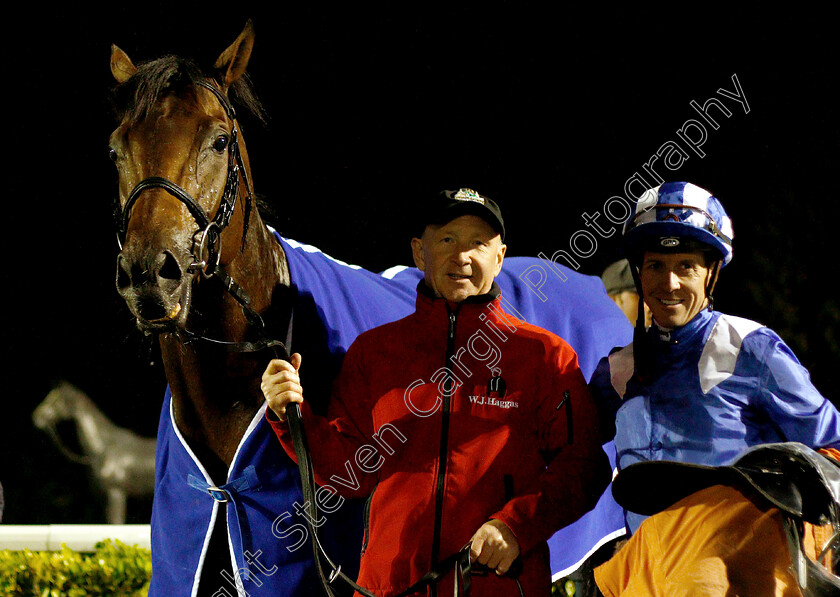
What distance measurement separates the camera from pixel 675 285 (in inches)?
65.2

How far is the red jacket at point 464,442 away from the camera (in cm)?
162

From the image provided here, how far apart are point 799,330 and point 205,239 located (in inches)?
138

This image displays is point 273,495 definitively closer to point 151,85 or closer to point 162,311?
point 162,311

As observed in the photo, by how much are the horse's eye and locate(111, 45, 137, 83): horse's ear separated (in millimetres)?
451

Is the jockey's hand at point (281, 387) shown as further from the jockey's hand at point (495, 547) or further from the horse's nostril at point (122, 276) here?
the jockey's hand at point (495, 547)

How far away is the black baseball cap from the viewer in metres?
1.81

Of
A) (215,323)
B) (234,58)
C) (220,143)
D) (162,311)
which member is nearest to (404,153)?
(234,58)

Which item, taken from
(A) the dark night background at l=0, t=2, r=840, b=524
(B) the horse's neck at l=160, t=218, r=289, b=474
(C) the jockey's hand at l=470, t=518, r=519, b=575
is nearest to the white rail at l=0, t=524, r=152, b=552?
(A) the dark night background at l=0, t=2, r=840, b=524

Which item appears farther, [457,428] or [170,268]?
[170,268]

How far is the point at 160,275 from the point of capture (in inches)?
69.4

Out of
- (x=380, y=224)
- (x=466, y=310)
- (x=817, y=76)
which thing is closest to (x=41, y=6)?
(x=380, y=224)

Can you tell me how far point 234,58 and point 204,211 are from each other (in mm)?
539

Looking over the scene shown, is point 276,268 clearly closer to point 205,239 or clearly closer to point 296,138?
point 205,239

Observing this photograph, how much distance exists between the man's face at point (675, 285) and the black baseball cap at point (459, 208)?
37cm
